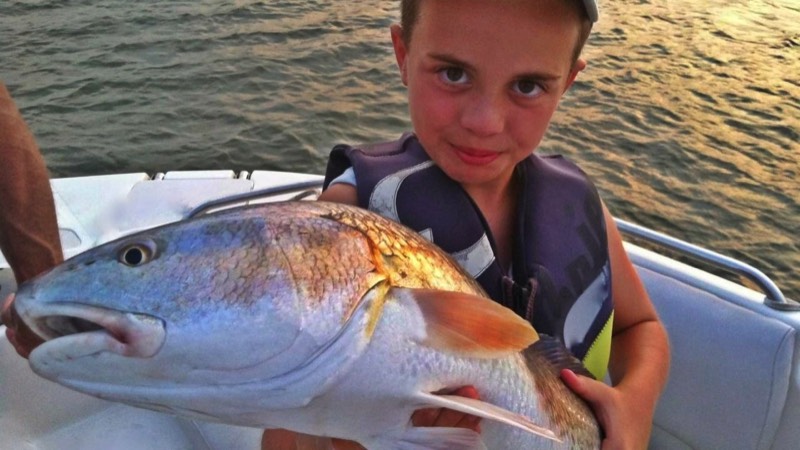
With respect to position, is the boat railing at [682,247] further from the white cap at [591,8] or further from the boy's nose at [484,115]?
the white cap at [591,8]

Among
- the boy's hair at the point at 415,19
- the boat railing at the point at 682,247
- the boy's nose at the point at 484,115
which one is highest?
the boy's hair at the point at 415,19

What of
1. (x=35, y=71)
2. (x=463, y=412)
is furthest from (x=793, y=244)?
(x=35, y=71)

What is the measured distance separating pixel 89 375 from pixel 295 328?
35 cm

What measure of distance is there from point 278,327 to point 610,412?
43.7 inches

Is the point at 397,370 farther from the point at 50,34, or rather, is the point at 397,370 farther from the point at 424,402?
the point at 50,34

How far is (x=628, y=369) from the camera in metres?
2.45

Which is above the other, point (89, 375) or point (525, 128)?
point (525, 128)

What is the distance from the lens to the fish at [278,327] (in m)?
1.28

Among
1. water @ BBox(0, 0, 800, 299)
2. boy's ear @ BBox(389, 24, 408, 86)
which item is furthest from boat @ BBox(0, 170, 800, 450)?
water @ BBox(0, 0, 800, 299)

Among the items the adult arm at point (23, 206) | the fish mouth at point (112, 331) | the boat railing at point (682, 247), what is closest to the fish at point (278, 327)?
the fish mouth at point (112, 331)

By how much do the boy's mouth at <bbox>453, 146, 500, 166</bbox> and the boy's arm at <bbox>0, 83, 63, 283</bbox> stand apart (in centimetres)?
169

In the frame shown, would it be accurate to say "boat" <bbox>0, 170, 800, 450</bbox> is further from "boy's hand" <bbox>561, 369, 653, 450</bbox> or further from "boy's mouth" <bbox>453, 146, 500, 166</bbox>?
"boy's mouth" <bbox>453, 146, 500, 166</bbox>

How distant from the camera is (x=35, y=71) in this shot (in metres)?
8.70

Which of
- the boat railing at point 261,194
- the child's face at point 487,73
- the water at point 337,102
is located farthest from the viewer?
the water at point 337,102
